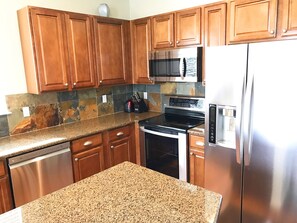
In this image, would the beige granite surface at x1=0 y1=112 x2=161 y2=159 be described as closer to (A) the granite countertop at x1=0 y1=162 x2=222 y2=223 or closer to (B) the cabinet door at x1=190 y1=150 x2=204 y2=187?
(B) the cabinet door at x1=190 y1=150 x2=204 y2=187

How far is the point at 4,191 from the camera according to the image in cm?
205

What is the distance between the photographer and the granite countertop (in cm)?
105

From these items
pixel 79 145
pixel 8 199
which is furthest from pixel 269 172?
pixel 8 199

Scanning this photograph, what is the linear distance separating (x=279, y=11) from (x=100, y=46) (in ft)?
6.39

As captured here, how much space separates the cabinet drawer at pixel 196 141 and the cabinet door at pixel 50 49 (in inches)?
60.3

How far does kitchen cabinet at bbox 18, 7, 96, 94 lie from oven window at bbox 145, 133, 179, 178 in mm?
1073

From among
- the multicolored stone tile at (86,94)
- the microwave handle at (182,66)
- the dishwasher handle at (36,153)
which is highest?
the microwave handle at (182,66)

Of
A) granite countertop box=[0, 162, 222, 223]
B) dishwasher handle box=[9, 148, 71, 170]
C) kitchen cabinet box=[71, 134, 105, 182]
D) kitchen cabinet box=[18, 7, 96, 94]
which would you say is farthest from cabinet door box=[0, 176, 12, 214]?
granite countertop box=[0, 162, 222, 223]

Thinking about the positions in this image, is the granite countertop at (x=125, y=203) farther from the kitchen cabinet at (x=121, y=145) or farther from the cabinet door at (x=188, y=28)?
the cabinet door at (x=188, y=28)

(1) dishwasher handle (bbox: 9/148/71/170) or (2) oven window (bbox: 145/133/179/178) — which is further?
(2) oven window (bbox: 145/133/179/178)

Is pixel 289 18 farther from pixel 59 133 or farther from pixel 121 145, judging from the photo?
pixel 59 133

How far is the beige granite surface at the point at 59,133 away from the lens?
2159mm

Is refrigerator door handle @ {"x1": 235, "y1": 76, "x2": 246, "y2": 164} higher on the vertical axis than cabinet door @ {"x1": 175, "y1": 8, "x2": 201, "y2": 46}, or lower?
lower

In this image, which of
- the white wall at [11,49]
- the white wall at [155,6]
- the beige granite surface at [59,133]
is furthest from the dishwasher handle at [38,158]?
the white wall at [155,6]
